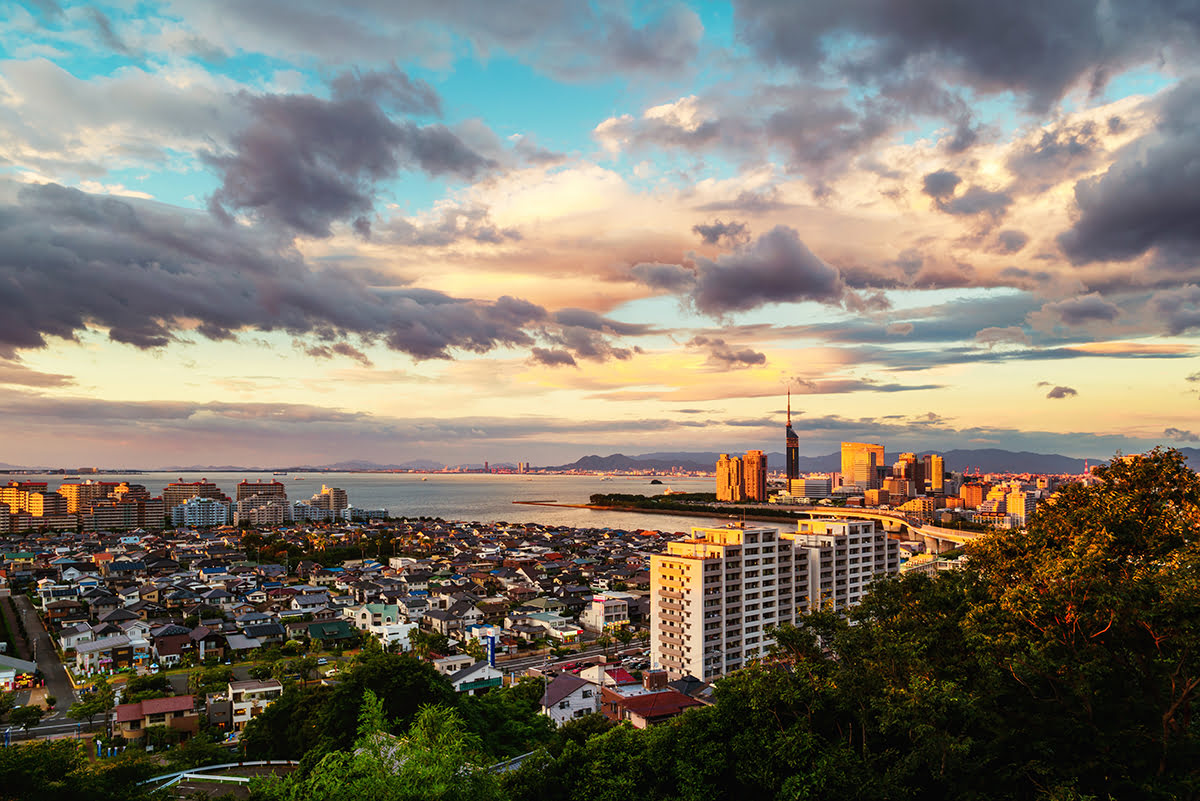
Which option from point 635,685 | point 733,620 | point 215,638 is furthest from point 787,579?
point 215,638

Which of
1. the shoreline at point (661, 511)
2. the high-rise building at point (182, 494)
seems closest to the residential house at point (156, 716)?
the shoreline at point (661, 511)

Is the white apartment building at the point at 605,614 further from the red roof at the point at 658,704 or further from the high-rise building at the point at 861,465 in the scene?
the high-rise building at the point at 861,465

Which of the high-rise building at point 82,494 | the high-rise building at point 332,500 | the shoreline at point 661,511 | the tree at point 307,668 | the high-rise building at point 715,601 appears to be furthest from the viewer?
the high-rise building at point 332,500

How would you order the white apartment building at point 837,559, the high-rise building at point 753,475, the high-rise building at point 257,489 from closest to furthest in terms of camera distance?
the white apartment building at point 837,559 < the high-rise building at point 257,489 < the high-rise building at point 753,475

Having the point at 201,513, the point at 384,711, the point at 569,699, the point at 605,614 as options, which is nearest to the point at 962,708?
the point at 384,711

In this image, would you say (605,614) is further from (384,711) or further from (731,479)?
(731,479)

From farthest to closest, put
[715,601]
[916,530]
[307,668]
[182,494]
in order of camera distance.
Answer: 1. [182,494]
2. [916,530]
3. [715,601]
4. [307,668]

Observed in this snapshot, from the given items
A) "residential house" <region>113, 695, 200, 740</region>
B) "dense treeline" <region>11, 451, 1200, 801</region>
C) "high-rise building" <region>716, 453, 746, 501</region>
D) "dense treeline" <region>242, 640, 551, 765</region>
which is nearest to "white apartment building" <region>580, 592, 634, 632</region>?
"dense treeline" <region>242, 640, 551, 765</region>
